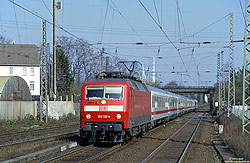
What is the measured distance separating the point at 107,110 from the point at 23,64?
54.2 metres

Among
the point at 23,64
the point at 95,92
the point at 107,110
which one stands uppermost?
the point at 23,64

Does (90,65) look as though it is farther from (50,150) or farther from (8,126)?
(50,150)

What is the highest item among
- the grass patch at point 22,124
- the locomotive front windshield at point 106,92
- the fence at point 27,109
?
the locomotive front windshield at point 106,92

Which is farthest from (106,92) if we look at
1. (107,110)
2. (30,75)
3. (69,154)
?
(30,75)

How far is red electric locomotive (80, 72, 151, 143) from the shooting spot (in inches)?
621

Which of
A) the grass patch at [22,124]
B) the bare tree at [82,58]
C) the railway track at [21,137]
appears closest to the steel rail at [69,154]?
the railway track at [21,137]

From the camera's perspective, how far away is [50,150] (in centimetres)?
1380

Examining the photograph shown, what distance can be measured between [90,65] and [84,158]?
4665 centimetres

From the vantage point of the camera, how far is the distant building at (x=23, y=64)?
2613 inches

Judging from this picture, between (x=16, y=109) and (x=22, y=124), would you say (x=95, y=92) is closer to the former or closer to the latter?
(x=22, y=124)

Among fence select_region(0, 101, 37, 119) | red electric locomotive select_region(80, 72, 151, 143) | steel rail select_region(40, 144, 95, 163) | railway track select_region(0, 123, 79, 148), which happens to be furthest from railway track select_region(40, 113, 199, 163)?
fence select_region(0, 101, 37, 119)

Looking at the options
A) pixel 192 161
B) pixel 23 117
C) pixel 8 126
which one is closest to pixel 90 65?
pixel 23 117

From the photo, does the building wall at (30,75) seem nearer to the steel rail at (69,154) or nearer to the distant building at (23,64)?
the distant building at (23,64)

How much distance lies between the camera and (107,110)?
1591 cm
